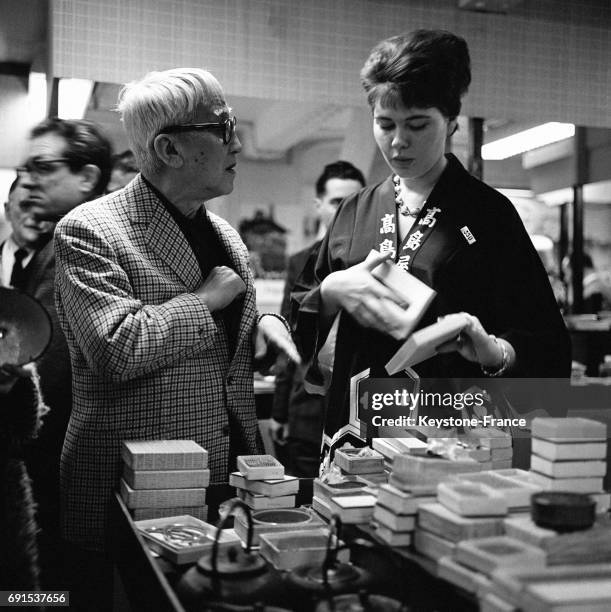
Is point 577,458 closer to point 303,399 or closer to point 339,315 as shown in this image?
point 339,315

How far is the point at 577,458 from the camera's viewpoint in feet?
4.01

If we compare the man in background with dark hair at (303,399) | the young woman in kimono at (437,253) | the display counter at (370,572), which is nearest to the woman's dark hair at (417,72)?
the young woman in kimono at (437,253)

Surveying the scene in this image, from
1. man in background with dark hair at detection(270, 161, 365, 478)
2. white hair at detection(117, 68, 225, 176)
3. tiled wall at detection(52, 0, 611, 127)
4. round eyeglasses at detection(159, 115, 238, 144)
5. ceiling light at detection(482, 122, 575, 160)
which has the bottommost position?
man in background with dark hair at detection(270, 161, 365, 478)

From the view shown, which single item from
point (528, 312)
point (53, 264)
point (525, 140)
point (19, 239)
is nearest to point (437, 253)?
point (528, 312)

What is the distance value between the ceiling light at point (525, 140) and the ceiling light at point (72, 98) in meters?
2.26

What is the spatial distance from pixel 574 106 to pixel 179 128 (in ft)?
11.2

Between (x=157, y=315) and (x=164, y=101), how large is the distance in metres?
0.57

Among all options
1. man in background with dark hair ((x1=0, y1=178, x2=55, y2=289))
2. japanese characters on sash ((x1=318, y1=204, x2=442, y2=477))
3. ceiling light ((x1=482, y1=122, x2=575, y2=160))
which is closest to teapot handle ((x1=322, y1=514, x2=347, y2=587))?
japanese characters on sash ((x1=318, y1=204, x2=442, y2=477))

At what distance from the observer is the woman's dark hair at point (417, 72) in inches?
75.5

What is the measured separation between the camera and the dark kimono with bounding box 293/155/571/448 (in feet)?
6.38

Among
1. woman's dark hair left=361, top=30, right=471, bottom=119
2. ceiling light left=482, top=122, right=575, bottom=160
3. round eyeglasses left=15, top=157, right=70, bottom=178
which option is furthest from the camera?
ceiling light left=482, top=122, right=575, bottom=160

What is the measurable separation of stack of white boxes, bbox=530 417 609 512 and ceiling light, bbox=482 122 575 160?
3.55 m

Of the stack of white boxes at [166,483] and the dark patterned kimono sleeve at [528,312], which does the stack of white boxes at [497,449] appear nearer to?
the dark patterned kimono sleeve at [528,312]

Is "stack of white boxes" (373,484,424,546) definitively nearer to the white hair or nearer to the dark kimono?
the dark kimono
